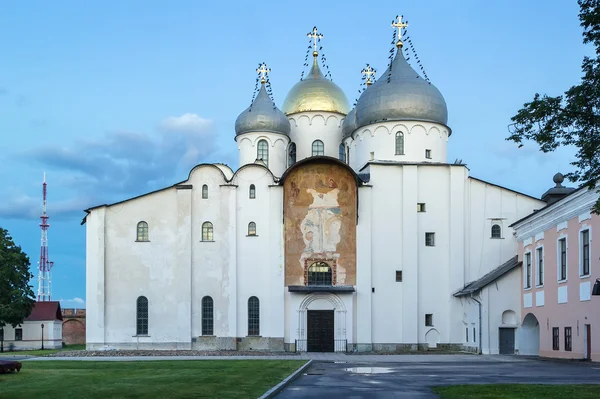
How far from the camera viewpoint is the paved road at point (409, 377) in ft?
64.0

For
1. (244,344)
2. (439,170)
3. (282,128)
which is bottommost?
(244,344)

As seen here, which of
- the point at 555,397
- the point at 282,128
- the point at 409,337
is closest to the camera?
the point at 555,397

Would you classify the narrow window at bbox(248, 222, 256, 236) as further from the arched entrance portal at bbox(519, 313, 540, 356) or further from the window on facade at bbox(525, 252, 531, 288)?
the arched entrance portal at bbox(519, 313, 540, 356)

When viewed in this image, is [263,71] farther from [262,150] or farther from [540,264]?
[540,264]

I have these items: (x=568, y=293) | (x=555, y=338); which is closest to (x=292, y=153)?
(x=555, y=338)

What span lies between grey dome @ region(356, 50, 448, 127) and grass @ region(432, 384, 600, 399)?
29.5m

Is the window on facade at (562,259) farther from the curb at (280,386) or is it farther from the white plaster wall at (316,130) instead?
the white plaster wall at (316,130)

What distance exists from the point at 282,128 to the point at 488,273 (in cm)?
1647

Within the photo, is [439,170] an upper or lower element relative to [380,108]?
lower

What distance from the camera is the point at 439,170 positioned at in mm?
47469

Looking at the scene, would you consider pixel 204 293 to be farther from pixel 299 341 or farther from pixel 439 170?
pixel 439 170

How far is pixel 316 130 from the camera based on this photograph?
56.3 meters

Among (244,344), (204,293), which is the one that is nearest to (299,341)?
(244,344)

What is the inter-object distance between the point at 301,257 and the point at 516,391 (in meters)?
27.9
